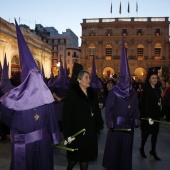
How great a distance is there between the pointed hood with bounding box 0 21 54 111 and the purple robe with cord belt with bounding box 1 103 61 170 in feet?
0.42

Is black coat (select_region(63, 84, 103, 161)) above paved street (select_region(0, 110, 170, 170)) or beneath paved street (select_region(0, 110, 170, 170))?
above

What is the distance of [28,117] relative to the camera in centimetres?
286

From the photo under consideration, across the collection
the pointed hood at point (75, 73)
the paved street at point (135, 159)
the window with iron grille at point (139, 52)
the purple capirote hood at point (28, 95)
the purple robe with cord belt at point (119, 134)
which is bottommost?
the paved street at point (135, 159)

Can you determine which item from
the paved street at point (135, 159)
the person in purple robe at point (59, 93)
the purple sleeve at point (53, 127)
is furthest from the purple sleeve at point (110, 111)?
the person in purple robe at point (59, 93)

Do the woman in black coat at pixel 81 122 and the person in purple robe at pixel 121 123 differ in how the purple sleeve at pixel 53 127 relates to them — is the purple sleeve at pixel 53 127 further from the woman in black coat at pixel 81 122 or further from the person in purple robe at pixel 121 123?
the person in purple robe at pixel 121 123

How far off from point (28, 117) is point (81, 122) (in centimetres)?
98

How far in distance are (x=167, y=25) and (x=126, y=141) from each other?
4309 centimetres

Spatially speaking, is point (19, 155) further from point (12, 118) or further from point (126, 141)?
point (126, 141)

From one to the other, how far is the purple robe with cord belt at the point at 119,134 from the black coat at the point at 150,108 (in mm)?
865

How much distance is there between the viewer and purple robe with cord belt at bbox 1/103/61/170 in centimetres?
285

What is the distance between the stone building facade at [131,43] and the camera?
4363 centimetres

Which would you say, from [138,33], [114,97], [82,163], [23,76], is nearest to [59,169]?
[82,163]

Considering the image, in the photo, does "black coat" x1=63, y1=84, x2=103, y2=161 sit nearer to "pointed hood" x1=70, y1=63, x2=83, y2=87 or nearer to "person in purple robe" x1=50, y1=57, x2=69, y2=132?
"pointed hood" x1=70, y1=63, x2=83, y2=87

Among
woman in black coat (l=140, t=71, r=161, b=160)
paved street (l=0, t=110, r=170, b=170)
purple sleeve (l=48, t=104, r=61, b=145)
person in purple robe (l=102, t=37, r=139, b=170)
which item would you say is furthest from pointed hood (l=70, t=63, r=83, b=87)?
paved street (l=0, t=110, r=170, b=170)
